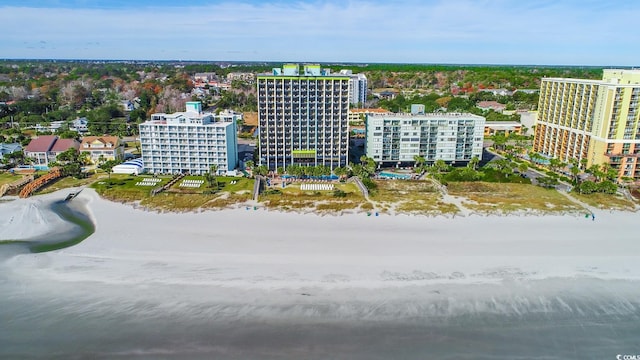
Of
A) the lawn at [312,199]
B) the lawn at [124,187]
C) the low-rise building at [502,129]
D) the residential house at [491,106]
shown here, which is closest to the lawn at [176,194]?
the lawn at [124,187]

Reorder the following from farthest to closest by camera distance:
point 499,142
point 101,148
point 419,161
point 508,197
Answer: point 499,142 < point 101,148 < point 419,161 < point 508,197

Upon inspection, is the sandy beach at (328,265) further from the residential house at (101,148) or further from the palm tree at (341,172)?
the residential house at (101,148)

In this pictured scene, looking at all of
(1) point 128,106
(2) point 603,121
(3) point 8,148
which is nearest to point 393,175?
(2) point 603,121

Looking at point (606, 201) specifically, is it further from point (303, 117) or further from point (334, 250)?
point (303, 117)

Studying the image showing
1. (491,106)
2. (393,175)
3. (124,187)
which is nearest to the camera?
(124,187)

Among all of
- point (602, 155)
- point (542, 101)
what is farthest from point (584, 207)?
point (542, 101)
